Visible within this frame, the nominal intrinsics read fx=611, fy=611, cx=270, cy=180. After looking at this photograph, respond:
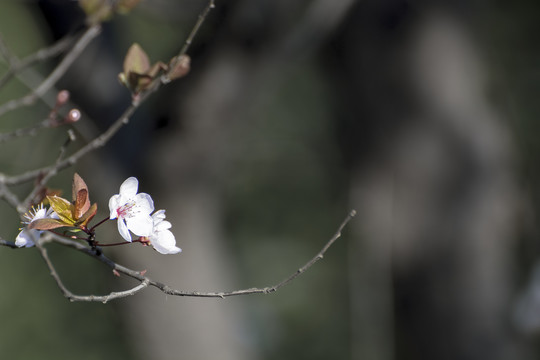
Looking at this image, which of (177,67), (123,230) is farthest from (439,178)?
(123,230)

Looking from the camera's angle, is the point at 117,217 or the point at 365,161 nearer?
the point at 117,217

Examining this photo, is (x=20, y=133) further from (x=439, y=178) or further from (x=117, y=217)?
(x=439, y=178)

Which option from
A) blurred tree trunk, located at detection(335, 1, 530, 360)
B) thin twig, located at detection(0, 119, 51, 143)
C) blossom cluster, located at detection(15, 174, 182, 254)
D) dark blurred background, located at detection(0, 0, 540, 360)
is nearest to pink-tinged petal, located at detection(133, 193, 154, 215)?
blossom cluster, located at detection(15, 174, 182, 254)

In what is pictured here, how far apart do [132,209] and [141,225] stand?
3cm

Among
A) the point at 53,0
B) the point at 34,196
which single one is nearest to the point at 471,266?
the point at 53,0

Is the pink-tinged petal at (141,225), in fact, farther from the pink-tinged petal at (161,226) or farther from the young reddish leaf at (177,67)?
the young reddish leaf at (177,67)

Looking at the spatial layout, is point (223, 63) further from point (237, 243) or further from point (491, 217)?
point (237, 243)

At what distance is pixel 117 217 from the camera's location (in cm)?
64

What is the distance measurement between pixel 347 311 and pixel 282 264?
2.17 ft

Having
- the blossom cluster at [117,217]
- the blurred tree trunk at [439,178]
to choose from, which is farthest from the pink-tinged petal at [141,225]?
the blurred tree trunk at [439,178]

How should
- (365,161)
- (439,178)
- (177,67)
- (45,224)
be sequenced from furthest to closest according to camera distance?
(365,161) → (439,178) → (177,67) → (45,224)

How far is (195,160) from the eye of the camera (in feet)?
7.32

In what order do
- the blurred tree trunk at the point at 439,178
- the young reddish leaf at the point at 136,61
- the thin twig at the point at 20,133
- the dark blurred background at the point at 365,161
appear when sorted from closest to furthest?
1. the thin twig at the point at 20,133
2. the young reddish leaf at the point at 136,61
3. the dark blurred background at the point at 365,161
4. the blurred tree trunk at the point at 439,178

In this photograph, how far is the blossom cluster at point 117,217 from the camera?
611mm
